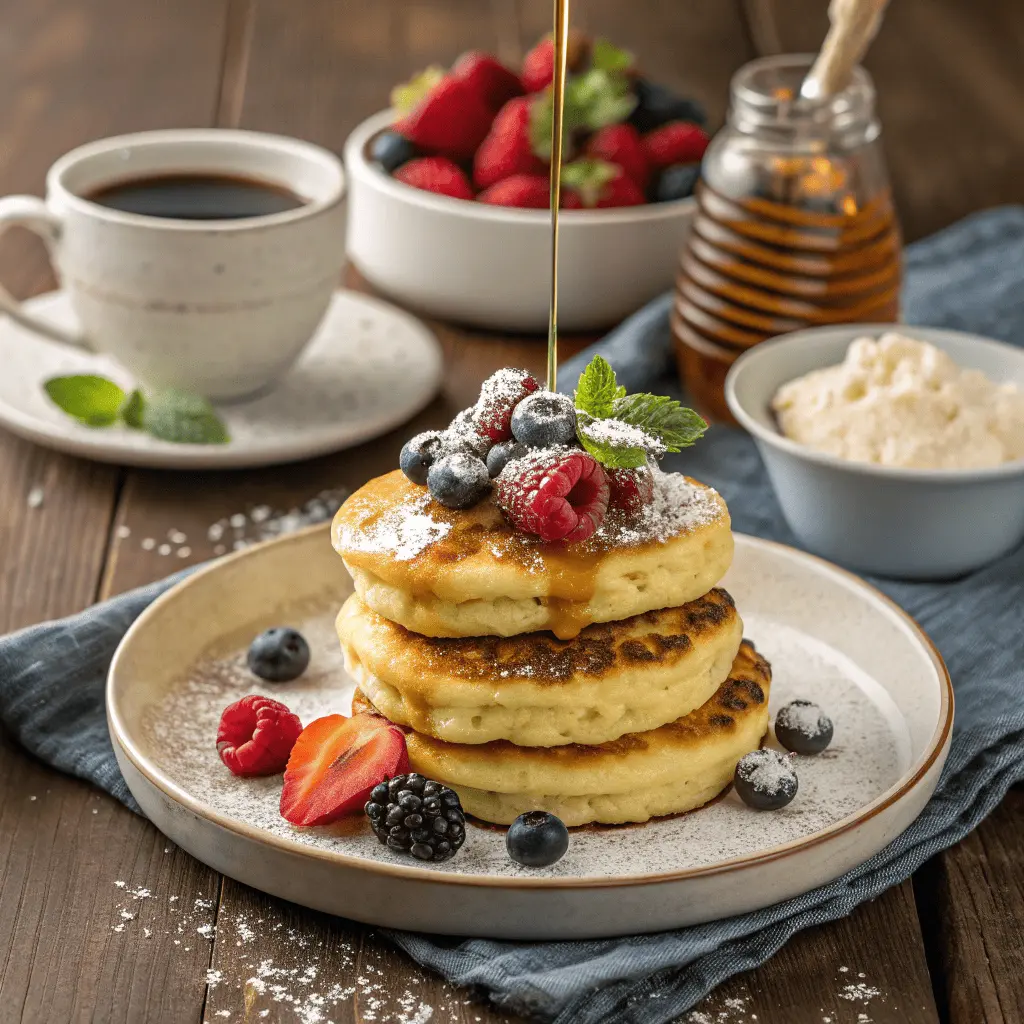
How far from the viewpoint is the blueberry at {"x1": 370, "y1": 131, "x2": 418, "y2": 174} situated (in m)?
2.94

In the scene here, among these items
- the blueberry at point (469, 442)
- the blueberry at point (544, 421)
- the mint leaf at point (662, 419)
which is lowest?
the blueberry at point (469, 442)

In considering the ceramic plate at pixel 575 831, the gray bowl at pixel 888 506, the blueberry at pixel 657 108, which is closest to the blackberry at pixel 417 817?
the ceramic plate at pixel 575 831

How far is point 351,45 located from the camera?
414 centimetres

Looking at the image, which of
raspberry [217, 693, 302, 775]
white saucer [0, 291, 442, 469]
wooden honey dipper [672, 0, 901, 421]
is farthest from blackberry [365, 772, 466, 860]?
wooden honey dipper [672, 0, 901, 421]

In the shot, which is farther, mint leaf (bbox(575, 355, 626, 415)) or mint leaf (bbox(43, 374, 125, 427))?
mint leaf (bbox(43, 374, 125, 427))

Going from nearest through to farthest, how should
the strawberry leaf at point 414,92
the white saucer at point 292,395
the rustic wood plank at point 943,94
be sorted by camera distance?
1. the white saucer at point 292,395
2. the strawberry leaf at point 414,92
3. the rustic wood plank at point 943,94

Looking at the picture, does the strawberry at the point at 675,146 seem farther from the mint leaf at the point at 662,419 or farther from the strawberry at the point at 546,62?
the mint leaf at the point at 662,419

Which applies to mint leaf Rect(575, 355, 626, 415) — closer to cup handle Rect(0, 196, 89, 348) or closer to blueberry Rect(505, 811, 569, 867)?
blueberry Rect(505, 811, 569, 867)

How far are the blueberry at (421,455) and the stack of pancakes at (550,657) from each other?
0.03 metres

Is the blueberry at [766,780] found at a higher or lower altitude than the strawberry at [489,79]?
lower

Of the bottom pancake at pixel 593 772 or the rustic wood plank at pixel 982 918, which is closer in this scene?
the rustic wood plank at pixel 982 918

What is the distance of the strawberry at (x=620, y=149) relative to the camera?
113 inches

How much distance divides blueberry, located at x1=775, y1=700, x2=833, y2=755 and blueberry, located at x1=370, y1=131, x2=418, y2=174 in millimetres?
1588

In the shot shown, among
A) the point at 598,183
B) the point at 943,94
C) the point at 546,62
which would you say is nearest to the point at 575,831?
the point at 598,183
